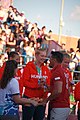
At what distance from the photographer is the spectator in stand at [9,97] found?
3.86 meters

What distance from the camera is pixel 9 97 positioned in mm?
3891

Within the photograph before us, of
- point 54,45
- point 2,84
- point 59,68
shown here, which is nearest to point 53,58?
point 59,68

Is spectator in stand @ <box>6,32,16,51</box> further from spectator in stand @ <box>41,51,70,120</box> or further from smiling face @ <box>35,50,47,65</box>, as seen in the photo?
spectator in stand @ <box>41,51,70,120</box>

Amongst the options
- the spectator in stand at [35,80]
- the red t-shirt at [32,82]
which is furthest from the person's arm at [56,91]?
the red t-shirt at [32,82]

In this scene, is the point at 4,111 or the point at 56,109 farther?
the point at 56,109

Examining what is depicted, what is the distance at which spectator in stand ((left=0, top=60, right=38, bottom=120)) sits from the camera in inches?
152

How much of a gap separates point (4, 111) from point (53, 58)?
1.23 meters

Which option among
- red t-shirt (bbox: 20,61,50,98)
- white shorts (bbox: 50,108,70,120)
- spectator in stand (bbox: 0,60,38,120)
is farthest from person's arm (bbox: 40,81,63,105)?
red t-shirt (bbox: 20,61,50,98)

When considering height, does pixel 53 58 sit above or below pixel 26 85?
above

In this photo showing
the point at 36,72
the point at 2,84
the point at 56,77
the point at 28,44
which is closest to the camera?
the point at 2,84

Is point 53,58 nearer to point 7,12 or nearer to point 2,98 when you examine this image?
point 2,98

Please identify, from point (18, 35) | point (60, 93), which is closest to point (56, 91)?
point (60, 93)

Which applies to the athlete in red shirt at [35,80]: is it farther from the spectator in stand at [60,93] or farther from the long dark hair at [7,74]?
the long dark hair at [7,74]

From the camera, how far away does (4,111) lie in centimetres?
388
